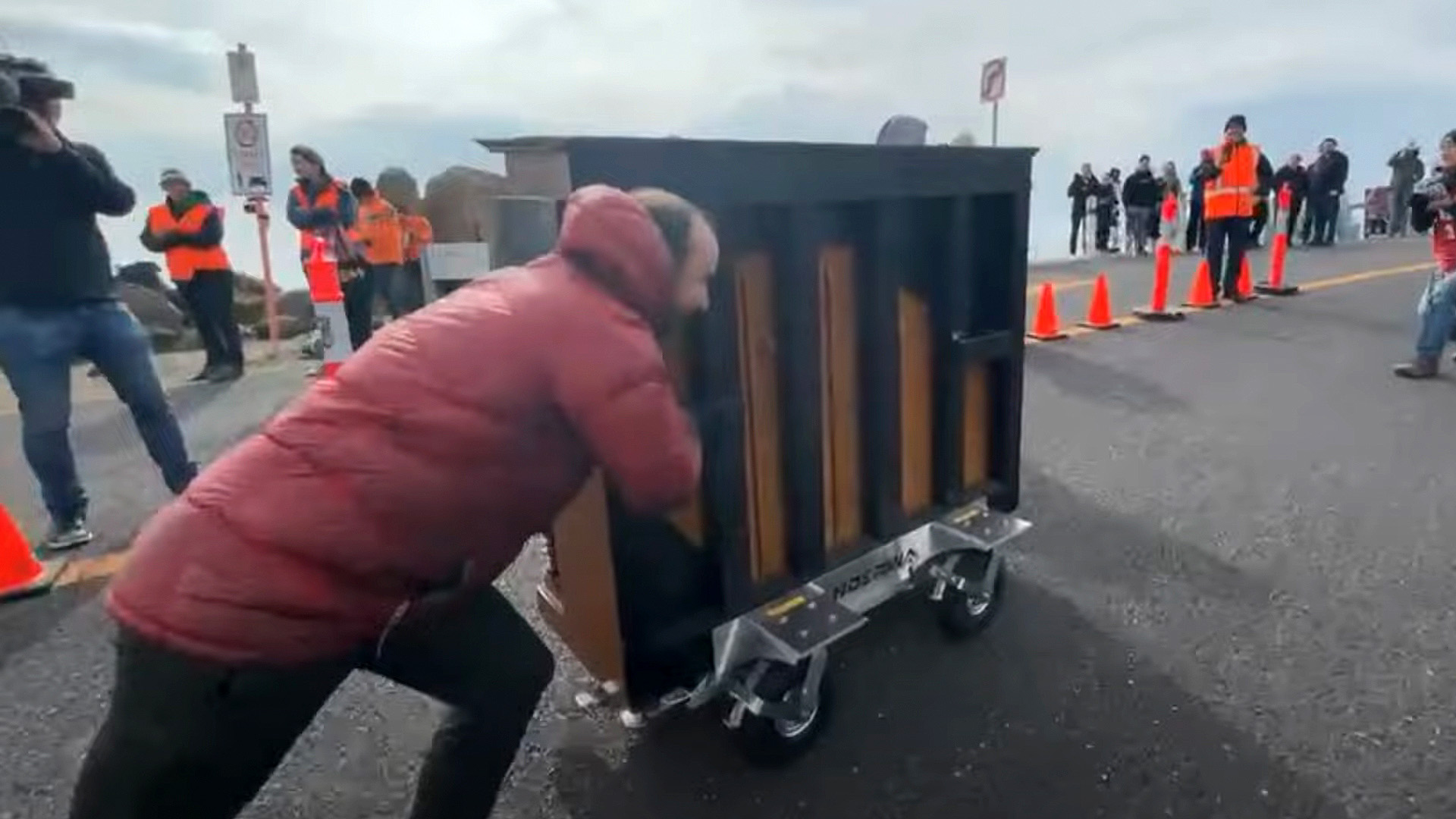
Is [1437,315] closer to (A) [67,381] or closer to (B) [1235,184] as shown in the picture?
(B) [1235,184]

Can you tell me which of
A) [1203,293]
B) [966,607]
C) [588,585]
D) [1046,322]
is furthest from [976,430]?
[1203,293]

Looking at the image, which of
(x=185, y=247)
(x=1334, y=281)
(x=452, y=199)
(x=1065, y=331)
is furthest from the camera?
(x=452, y=199)

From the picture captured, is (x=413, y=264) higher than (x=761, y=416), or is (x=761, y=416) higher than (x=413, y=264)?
(x=413, y=264)

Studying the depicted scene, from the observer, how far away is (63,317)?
3469 millimetres

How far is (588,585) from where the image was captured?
7.45ft

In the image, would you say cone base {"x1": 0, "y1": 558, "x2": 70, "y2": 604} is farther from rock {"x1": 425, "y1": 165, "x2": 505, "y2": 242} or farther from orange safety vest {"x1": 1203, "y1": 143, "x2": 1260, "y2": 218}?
orange safety vest {"x1": 1203, "y1": 143, "x2": 1260, "y2": 218}

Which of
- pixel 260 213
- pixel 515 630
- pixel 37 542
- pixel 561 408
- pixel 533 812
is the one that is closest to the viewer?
pixel 561 408

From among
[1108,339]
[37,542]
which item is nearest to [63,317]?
[37,542]

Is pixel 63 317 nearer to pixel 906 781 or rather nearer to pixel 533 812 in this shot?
pixel 533 812

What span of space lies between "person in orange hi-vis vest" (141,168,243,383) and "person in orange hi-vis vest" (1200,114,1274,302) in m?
8.92

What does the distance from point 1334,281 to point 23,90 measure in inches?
480

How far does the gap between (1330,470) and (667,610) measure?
3637 millimetres

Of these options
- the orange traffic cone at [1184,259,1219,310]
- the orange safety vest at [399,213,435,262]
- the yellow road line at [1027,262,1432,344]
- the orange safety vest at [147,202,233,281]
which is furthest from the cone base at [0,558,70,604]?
the orange traffic cone at [1184,259,1219,310]

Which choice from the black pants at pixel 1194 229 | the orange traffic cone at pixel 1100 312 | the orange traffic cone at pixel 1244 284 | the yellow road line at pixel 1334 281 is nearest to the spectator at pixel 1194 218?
the black pants at pixel 1194 229
